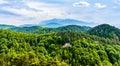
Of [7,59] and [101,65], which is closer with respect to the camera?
[7,59]

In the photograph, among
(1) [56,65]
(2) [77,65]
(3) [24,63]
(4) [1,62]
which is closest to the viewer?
(3) [24,63]

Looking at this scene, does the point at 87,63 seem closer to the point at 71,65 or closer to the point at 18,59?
the point at 71,65

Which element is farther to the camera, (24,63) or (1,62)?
(1,62)

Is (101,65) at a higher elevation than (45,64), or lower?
lower

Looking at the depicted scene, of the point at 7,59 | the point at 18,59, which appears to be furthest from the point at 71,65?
the point at 18,59

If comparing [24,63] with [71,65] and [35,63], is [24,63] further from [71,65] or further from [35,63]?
[71,65]

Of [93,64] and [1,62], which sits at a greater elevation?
[1,62]

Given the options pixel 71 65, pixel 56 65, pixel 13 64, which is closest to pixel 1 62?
pixel 13 64

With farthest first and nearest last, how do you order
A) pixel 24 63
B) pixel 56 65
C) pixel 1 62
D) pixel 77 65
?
1. pixel 77 65
2. pixel 1 62
3. pixel 56 65
4. pixel 24 63

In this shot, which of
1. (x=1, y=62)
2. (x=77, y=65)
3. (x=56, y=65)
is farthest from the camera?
(x=77, y=65)
